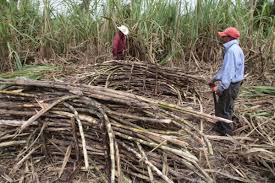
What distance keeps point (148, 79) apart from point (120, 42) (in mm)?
1086

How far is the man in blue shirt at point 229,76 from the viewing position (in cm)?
430

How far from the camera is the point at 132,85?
5270 mm

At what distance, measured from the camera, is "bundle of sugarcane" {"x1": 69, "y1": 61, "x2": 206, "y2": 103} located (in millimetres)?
5219

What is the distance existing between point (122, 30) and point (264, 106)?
7.29 feet

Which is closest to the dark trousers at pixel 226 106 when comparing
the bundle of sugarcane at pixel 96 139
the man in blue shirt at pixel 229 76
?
the man in blue shirt at pixel 229 76

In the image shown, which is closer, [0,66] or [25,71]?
[25,71]

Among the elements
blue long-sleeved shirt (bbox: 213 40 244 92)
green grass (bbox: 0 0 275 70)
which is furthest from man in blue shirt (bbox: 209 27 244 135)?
green grass (bbox: 0 0 275 70)

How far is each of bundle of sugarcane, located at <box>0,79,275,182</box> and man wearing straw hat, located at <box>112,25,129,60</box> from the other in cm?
250

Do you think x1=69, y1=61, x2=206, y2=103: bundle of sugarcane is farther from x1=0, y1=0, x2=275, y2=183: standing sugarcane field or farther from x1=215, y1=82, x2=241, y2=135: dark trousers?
x1=215, y1=82, x2=241, y2=135: dark trousers

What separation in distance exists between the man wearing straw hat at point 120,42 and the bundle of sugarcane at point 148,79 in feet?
2.68

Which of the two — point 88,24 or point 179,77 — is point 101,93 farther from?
point 88,24

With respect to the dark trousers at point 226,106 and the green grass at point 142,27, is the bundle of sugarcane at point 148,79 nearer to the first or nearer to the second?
the dark trousers at point 226,106

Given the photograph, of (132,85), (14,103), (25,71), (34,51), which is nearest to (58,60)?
(34,51)

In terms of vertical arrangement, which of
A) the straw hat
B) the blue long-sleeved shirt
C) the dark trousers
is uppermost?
the straw hat
